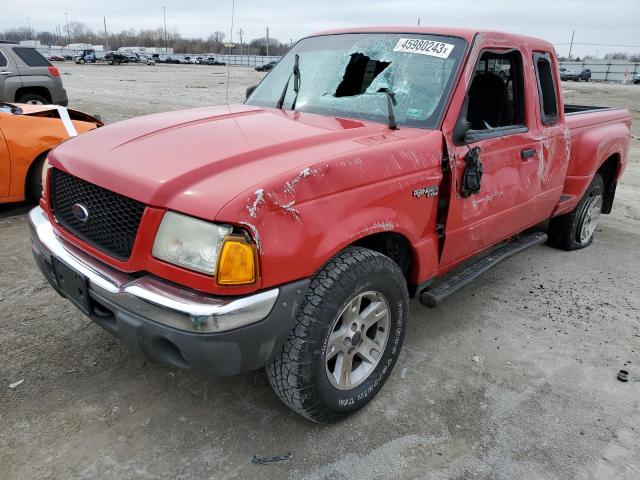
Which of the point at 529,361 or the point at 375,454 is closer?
the point at 375,454

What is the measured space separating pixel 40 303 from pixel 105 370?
1.09 meters

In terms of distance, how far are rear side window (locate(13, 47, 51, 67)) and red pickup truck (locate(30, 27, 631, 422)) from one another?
30.2ft

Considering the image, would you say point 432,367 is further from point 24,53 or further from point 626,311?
point 24,53

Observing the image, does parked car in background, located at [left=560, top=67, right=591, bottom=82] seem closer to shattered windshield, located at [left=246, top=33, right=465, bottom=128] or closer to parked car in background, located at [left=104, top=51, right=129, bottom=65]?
parked car in background, located at [left=104, top=51, right=129, bottom=65]

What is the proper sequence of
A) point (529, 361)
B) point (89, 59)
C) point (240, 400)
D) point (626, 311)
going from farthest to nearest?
point (89, 59) → point (626, 311) → point (529, 361) → point (240, 400)

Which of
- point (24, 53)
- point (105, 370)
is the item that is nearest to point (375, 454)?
point (105, 370)

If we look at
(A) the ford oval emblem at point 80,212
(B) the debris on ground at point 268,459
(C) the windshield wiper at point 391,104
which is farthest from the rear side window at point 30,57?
(B) the debris on ground at point 268,459

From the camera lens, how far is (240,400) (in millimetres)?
2773

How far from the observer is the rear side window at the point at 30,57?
10.6 metres

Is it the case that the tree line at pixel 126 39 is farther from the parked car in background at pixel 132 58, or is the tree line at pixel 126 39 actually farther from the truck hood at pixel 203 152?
the truck hood at pixel 203 152

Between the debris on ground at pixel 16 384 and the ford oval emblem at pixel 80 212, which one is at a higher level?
the ford oval emblem at pixel 80 212

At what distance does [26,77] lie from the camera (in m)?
10.5

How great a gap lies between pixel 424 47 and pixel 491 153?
30.4 inches

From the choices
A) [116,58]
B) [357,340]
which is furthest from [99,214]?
[116,58]
